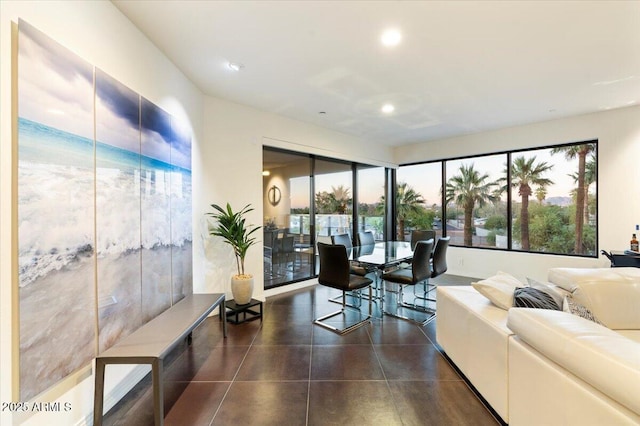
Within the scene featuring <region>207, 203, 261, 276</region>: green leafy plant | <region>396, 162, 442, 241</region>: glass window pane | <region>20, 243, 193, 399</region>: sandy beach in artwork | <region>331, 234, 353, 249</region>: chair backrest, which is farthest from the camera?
<region>396, 162, 442, 241</region>: glass window pane

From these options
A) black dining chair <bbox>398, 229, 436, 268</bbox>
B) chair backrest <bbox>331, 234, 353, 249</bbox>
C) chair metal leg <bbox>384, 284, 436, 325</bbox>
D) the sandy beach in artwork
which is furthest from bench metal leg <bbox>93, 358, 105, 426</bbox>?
black dining chair <bbox>398, 229, 436, 268</bbox>

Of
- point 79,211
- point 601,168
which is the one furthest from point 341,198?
point 79,211

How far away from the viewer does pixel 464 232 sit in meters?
5.96

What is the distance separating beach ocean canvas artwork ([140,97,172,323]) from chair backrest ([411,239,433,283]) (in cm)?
272

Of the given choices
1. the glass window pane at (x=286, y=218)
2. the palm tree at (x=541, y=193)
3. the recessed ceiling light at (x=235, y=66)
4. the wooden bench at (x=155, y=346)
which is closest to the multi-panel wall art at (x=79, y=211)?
the wooden bench at (x=155, y=346)

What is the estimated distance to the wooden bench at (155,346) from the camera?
1711 mm

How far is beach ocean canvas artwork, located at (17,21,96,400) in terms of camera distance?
4.56 ft

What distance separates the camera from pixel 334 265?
3.26 m

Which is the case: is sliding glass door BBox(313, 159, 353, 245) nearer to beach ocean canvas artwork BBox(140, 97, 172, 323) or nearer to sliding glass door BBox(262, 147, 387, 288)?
sliding glass door BBox(262, 147, 387, 288)

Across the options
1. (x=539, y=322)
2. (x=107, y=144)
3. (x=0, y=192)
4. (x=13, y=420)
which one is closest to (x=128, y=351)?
(x=13, y=420)

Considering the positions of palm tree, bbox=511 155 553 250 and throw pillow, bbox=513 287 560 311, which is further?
palm tree, bbox=511 155 553 250

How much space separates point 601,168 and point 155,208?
6.22 meters

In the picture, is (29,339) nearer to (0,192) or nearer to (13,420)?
(13,420)

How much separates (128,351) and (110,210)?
0.96 metres
